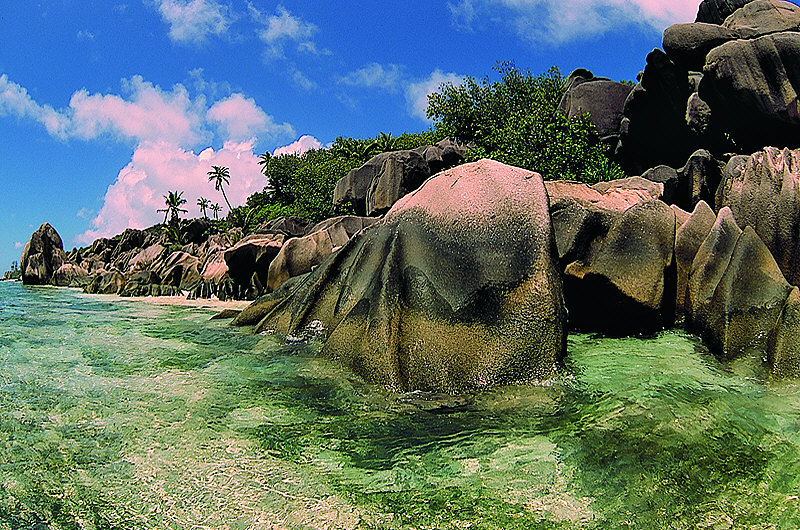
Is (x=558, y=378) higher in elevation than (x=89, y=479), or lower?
higher

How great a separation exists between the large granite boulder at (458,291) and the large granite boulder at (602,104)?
64.6ft

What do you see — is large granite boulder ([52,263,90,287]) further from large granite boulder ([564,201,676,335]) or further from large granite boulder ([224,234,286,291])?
large granite boulder ([564,201,676,335])

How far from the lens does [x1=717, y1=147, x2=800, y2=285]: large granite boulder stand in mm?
5738

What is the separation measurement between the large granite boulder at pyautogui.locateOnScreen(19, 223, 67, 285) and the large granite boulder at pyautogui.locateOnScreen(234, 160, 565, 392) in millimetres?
41622

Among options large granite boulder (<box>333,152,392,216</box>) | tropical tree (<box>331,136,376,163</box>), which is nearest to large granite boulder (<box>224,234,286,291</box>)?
large granite boulder (<box>333,152,392,216</box>)

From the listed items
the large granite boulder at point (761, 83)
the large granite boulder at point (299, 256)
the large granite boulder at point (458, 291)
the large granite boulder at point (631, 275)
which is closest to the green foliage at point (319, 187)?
the large granite boulder at point (299, 256)

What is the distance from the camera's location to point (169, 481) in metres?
2.75

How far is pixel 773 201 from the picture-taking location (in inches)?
232

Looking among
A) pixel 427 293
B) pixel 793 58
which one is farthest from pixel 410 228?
pixel 793 58

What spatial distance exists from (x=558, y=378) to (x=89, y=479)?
3.23m

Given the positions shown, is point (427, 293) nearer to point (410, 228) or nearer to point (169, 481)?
point (410, 228)

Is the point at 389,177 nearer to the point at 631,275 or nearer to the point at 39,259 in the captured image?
the point at 631,275

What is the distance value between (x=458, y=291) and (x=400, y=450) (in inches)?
71.8

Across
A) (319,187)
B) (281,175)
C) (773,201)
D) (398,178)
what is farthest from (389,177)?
(281,175)
